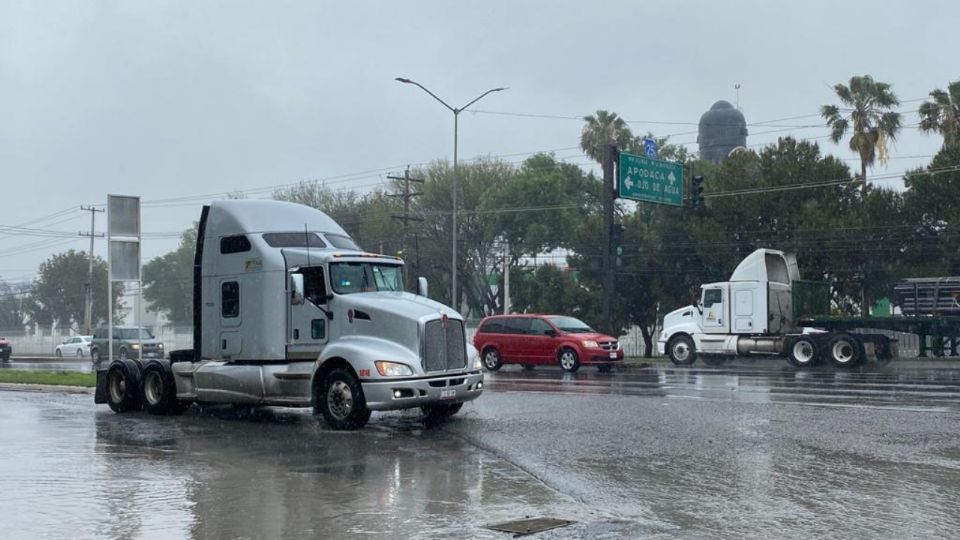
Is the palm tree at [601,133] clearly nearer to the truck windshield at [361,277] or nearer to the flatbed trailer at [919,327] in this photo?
the flatbed trailer at [919,327]

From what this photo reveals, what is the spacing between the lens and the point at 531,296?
186 ft

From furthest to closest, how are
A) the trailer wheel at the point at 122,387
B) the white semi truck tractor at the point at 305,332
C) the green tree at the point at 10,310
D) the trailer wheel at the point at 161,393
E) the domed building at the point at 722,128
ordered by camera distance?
1. the domed building at the point at 722,128
2. the green tree at the point at 10,310
3. the trailer wheel at the point at 122,387
4. the trailer wheel at the point at 161,393
5. the white semi truck tractor at the point at 305,332

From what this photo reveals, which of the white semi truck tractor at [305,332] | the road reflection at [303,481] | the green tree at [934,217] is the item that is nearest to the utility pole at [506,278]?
the green tree at [934,217]

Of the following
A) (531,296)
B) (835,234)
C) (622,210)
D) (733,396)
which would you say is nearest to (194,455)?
(733,396)

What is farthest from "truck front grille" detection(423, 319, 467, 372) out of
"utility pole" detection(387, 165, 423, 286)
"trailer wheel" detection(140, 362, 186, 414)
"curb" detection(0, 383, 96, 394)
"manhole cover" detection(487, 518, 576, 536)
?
"utility pole" detection(387, 165, 423, 286)

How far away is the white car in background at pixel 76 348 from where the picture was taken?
62344 millimetres

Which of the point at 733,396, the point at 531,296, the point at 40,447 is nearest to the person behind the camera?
the point at 40,447

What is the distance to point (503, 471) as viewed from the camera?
427 inches

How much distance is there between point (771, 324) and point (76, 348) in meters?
44.1

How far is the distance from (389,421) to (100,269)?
91.9m

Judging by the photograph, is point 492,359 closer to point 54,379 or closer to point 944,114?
point 54,379

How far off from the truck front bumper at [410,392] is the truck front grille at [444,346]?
194 millimetres

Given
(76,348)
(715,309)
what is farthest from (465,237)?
(715,309)

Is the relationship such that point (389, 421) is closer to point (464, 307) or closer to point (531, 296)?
point (531, 296)
